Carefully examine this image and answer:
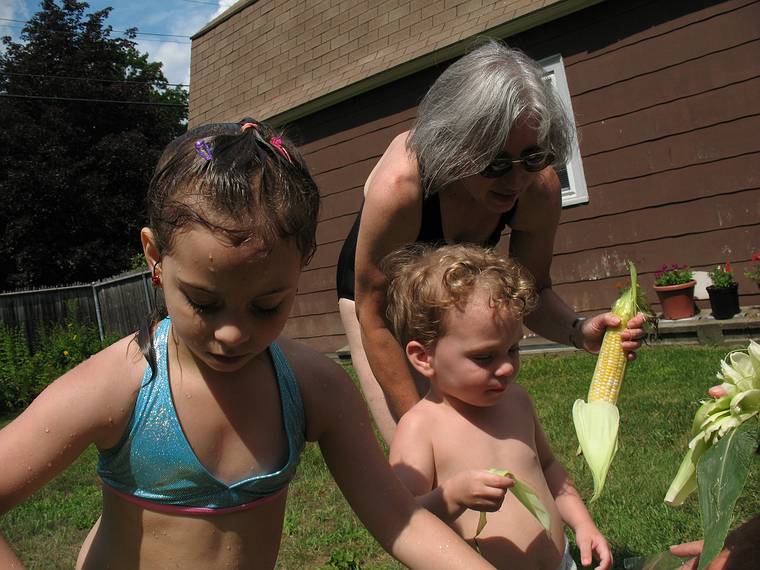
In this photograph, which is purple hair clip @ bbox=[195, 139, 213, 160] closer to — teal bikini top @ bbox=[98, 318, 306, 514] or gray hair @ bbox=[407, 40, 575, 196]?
teal bikini top @ bbox=[98, 318, 306, 514]

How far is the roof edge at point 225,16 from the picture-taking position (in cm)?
1381

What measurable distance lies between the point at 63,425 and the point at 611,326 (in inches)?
74.8

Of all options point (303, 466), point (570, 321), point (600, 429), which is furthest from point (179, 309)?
point (303, 466)

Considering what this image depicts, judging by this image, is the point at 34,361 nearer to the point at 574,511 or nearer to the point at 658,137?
the point at 658,137

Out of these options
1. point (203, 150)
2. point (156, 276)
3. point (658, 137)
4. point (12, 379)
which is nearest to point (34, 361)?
point (12, 379)

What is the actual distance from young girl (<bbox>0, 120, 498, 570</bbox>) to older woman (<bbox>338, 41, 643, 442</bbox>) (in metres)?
0.60

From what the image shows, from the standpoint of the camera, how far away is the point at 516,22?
30.6 ft

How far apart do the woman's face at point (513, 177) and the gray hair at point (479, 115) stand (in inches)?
1.3

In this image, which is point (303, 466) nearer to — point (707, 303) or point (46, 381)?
point (707, 303)

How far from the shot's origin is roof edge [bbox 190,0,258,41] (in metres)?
13.8

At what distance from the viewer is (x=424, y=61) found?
10.3 metres

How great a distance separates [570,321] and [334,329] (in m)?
9.17

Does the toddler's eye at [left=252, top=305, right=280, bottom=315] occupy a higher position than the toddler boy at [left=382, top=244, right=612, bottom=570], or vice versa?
the toddler's eye at [left=252, top=305, right=280, bottom=315]

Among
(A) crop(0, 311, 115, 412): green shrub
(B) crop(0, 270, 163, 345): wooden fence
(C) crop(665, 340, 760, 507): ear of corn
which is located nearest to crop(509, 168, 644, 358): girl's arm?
(C) crop(665, 340, 760, 507): ear of corn
